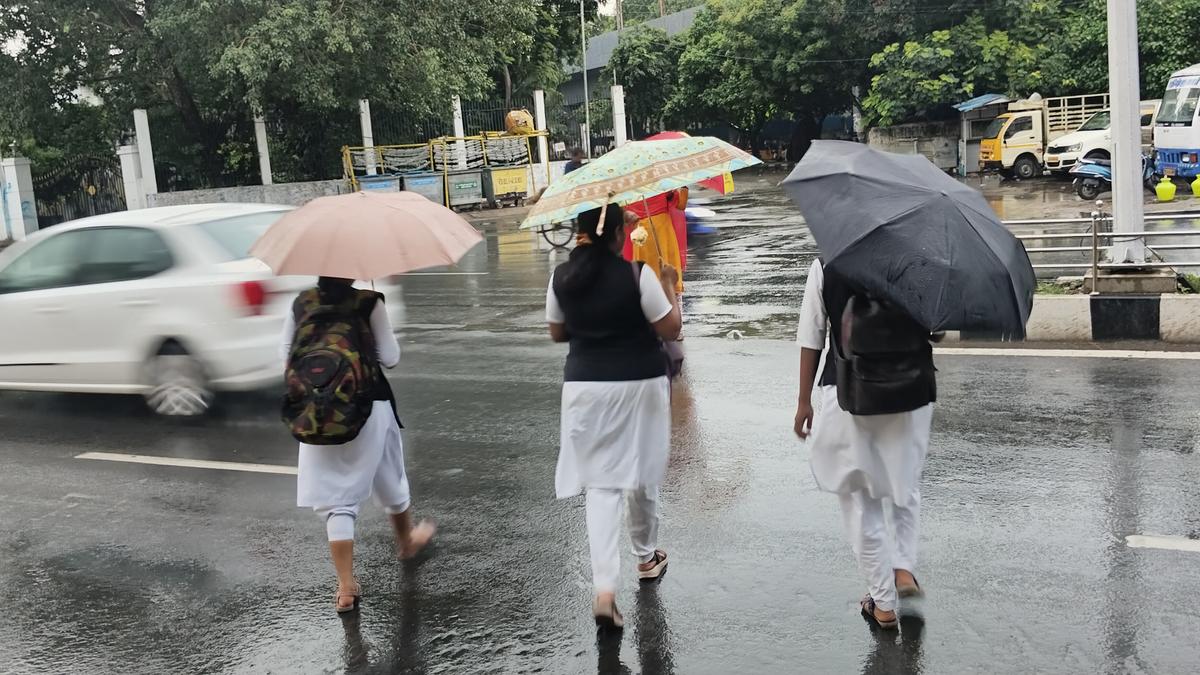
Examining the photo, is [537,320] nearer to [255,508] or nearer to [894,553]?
[255,508]

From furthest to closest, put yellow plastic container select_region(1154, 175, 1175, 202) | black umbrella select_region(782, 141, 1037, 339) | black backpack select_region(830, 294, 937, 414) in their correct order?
yellow plastic container select_region(1154, 175, 1175, 202), black backpack select_region(830, 294, 937, 414), black umbrella select_region(782, 141, 1037, 339)

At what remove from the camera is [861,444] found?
3.91m

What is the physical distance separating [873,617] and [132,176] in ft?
90.6

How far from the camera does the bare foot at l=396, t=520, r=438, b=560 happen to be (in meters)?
5.02

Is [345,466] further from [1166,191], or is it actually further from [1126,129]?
[1166,191]

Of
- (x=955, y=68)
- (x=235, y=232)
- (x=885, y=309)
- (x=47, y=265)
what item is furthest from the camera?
(x=955, y=68)

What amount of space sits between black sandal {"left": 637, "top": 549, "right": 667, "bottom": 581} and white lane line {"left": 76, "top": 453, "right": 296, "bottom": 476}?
2.77 metres

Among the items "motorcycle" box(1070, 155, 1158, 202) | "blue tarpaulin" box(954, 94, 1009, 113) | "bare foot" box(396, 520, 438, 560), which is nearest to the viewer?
"bare foot" box(396, 520, 438, 560)

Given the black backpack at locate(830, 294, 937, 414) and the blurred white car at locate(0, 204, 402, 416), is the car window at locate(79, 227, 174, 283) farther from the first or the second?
the black backpack at locate(830, 294, 937, 414)

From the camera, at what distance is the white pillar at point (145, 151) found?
2694cm

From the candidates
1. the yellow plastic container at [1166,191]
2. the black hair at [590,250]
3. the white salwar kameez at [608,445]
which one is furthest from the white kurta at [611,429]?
the yellow plastic container at [1166,191]

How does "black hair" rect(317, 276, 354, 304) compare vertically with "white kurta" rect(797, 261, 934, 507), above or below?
above

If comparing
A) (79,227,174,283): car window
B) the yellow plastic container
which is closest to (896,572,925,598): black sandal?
(79,227,174,283): car window

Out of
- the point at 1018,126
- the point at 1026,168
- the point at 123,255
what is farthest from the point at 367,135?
the point at 123,255
